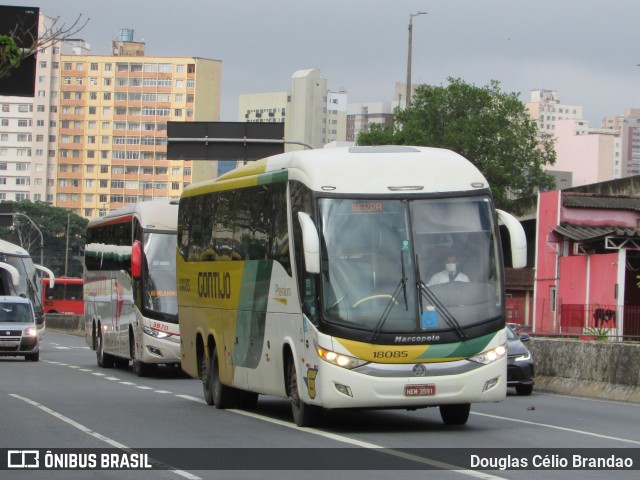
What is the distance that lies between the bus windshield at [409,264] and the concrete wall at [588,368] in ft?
29.5

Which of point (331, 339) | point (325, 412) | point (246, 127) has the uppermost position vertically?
point (246, 127)

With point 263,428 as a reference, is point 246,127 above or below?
above

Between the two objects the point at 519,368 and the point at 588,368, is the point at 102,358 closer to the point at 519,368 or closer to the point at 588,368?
the point at 519,368

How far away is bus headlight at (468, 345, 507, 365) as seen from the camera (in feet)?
53.5

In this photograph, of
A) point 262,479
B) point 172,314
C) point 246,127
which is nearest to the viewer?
point 262,479

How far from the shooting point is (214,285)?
21344 millimetres

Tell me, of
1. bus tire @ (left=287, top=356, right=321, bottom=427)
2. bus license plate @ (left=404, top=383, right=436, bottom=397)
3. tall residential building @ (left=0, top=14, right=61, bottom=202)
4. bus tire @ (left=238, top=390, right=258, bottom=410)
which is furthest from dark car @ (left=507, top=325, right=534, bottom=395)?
tall residential building @ (left=0, top=14, right=61, bottom=202)

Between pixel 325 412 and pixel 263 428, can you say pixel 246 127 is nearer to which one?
pixel 325 412

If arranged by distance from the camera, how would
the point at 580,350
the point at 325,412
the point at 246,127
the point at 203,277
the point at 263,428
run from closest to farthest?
the point at 263,428 → the point at 325,412 → the point at 203,277 → the point at 580,350 → the point at 246,127


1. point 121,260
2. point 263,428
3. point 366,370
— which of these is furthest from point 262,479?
point 121,260

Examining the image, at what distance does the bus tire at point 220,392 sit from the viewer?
20891 mm

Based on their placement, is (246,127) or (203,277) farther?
(246,127)

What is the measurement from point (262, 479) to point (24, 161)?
187m

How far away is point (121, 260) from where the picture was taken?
34.2 meters
